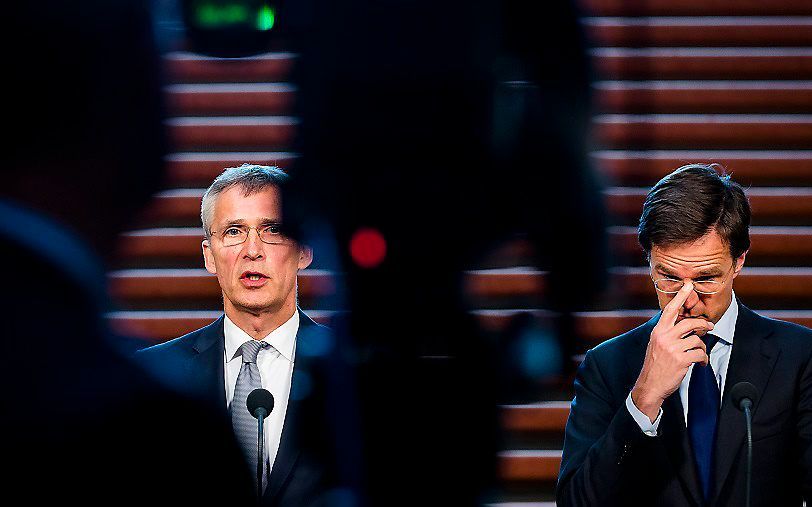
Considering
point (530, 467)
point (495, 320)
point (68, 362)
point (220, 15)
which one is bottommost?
point (530, 467)

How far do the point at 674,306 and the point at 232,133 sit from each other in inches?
90.2

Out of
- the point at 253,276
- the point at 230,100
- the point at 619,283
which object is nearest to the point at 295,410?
the point at 253,276

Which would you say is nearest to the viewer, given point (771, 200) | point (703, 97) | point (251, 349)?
point (251, 349)

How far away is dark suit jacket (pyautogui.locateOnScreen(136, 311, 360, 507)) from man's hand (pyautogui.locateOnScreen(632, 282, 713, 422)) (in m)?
0.73

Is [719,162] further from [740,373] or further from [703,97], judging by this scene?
[740,373]

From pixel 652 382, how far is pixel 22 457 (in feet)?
5.13

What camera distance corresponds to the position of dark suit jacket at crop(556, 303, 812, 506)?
238 cm

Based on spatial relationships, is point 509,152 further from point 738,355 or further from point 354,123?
point 738,355

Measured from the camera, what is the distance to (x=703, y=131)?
4.26m

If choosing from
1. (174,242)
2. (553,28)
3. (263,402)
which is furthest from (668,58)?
(263,402)

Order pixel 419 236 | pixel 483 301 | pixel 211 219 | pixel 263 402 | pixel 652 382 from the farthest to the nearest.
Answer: pixel 483 301 < pixel 419 236 < pixel 211 219 < pixel 652 382 < pixel 263 402

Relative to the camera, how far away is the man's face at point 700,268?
254 centimetres

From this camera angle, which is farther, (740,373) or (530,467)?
(530,467)

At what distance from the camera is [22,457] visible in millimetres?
1116
